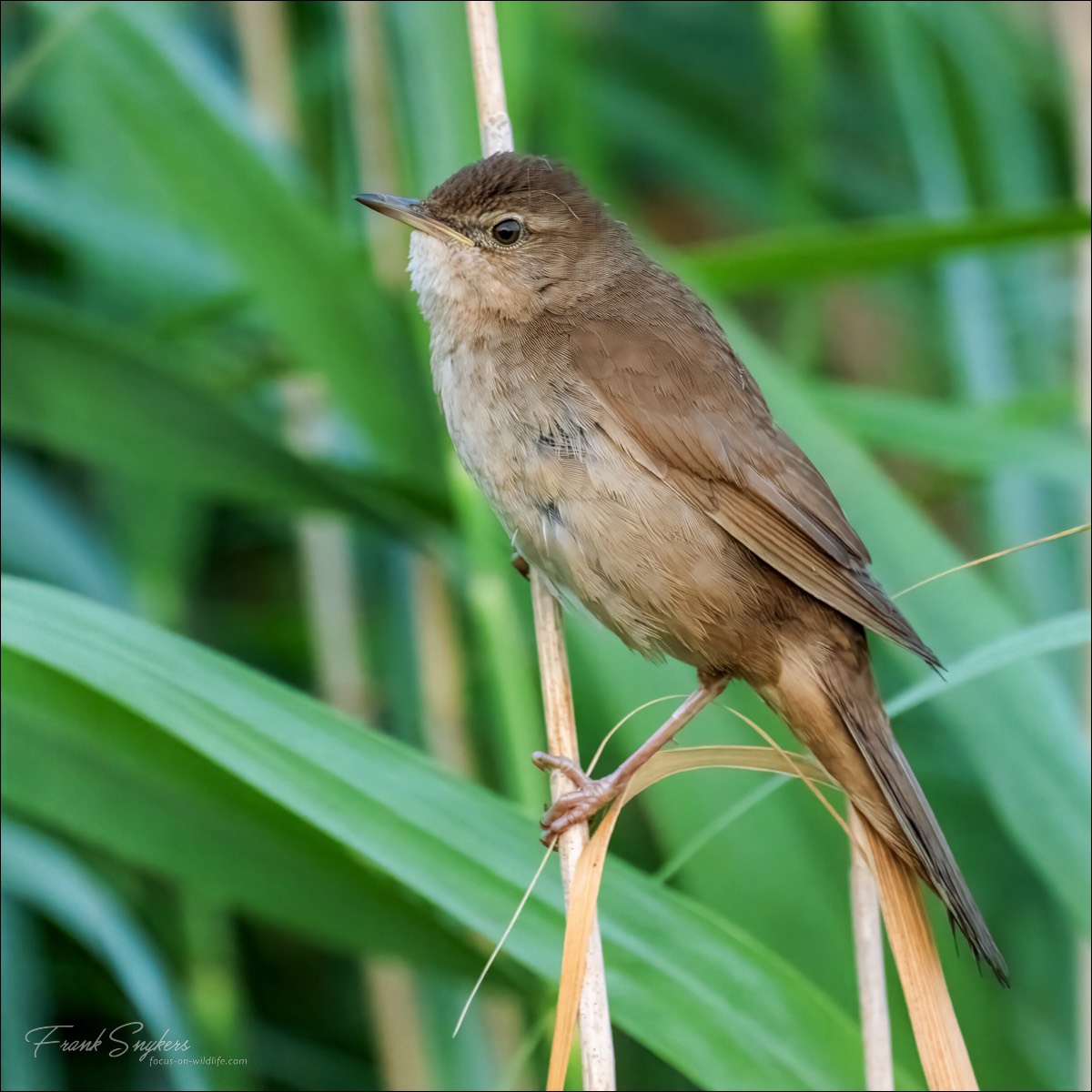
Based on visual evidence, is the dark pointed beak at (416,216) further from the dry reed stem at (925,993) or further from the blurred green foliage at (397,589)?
the dry reed stem at (925,993)

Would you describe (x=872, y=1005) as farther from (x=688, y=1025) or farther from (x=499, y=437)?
(x=499, y=437)

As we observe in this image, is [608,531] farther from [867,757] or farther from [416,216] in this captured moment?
[416,216]

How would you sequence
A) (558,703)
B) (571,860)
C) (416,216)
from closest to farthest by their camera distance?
1. (571,860)
2. (558,703)
3. (416,216)

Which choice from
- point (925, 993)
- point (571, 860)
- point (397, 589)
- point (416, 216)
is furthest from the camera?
point (397, 589)

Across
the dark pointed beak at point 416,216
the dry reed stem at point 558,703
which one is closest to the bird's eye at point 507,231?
the dark pointed beak at point 416,216

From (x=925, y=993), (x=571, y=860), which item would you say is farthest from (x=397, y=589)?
(x=925, y=993)

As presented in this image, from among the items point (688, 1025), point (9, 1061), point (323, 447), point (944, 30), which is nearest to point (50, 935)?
point (9, 1061)
